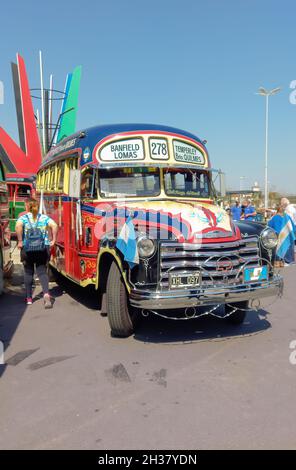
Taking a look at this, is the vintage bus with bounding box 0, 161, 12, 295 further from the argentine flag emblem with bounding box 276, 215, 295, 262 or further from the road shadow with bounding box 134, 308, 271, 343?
the argentine flag emblem with bounding box 276, 215, 295, 262

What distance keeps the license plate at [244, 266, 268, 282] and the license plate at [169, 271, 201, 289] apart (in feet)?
2.02

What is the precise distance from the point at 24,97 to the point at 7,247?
2306 centimetres

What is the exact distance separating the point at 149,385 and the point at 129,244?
54.1 inches

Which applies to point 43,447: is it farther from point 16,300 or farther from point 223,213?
point 16,300

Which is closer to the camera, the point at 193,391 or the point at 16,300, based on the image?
the point at 193,391

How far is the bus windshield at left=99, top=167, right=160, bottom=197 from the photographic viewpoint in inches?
211

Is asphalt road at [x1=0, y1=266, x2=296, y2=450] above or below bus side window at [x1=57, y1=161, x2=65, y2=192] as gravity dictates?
below

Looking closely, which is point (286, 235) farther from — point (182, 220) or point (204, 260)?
point (204, 260)

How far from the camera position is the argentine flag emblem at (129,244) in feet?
13.2

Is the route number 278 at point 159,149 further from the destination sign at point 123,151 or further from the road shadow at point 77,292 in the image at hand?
the road shadow at point 77,292

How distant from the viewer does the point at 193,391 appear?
11.0 feet

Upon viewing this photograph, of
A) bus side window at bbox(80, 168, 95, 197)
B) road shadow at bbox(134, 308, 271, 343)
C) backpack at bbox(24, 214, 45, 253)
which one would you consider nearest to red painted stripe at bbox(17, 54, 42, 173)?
backpack at bbox(24, 214, 45, 253)

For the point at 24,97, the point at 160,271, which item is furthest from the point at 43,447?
the point at 24,97

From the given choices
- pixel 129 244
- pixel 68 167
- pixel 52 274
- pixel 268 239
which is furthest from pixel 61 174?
pixel 268 239
